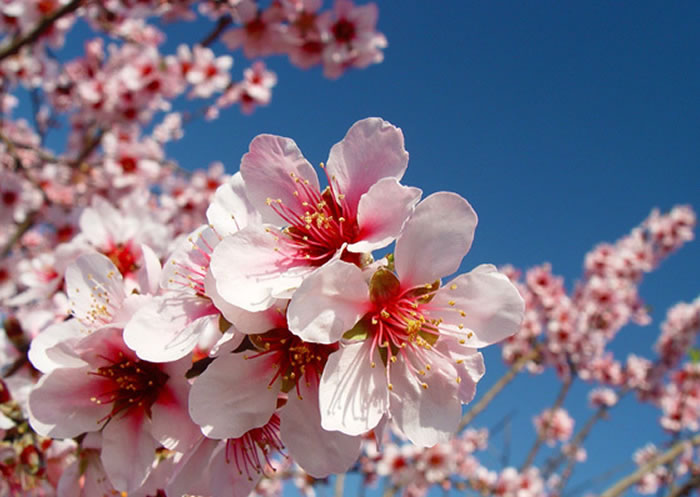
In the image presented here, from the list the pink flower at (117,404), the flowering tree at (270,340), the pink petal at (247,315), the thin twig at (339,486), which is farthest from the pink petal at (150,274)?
the thin twig at (339,486)

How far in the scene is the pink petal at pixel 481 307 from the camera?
86 cm

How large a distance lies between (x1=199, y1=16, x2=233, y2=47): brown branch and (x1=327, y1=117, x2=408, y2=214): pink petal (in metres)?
3.11

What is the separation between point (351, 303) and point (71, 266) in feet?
2.37

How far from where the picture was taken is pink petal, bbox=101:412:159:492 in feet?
3.19

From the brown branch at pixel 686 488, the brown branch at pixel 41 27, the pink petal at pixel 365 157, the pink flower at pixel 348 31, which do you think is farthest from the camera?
the brown branch at pixel 686 488

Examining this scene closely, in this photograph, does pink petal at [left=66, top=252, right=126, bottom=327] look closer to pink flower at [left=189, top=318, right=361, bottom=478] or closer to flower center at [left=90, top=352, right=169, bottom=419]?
flower center at [left=90, top=352, right=169, bottom=419]

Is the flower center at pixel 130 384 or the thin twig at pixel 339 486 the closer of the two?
the flower center at pixel 130 384

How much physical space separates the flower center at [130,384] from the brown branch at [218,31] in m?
3.18

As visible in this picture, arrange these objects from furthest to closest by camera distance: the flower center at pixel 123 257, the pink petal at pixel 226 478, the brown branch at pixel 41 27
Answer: the brown branch at pixel 41 27 < the flower center at pixel 123 257 < the pink petal at pixel 226 478

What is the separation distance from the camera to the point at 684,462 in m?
7.02

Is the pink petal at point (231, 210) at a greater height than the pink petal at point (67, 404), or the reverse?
the pink petal at point (231, 210)

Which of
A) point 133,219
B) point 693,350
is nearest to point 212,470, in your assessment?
point 133,219

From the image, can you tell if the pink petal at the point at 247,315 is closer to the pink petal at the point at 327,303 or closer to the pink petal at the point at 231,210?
the pink petal at the point at 327,303

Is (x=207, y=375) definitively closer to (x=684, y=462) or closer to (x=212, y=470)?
(x=212, y=470)
